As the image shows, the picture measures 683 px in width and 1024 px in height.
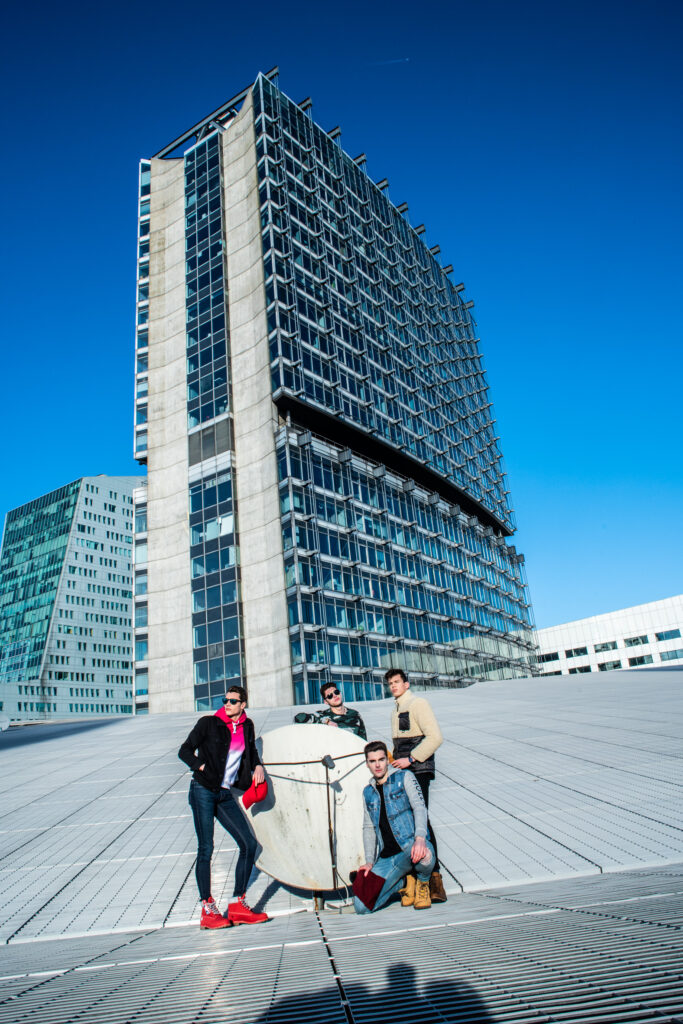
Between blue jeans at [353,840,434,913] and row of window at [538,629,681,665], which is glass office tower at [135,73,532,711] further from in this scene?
blue jeans at [353,840,434,913]

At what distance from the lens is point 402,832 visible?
5.31m

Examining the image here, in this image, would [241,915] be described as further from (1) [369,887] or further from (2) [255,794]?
(1) [369,887]

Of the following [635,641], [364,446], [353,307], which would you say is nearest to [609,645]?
[635,641]

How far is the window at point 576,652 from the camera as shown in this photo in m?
88.9

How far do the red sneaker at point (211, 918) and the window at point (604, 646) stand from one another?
8866 cm

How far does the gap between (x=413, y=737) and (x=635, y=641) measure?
283 ft

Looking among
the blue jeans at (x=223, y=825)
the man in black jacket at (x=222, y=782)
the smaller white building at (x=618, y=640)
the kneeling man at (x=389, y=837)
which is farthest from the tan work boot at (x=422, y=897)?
the smaller white building at (x=618, y=640)

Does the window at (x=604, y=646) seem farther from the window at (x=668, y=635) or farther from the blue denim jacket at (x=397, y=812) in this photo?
the blue denim jacket at (x=397, y=812)

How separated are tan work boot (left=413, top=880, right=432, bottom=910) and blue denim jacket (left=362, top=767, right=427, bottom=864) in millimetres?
271

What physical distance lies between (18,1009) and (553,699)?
734 inches

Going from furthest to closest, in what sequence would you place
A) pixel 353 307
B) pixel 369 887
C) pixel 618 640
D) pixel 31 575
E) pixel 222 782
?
1. pixel 31 575
2. pixel 618 640
3. pixel 353 307
4. pixel 222 782
5. pixel 369 887

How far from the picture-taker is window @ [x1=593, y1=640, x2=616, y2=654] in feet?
283

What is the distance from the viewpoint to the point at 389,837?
545 cm

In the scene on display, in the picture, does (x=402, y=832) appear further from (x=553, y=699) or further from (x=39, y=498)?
(x=39, y=498)
